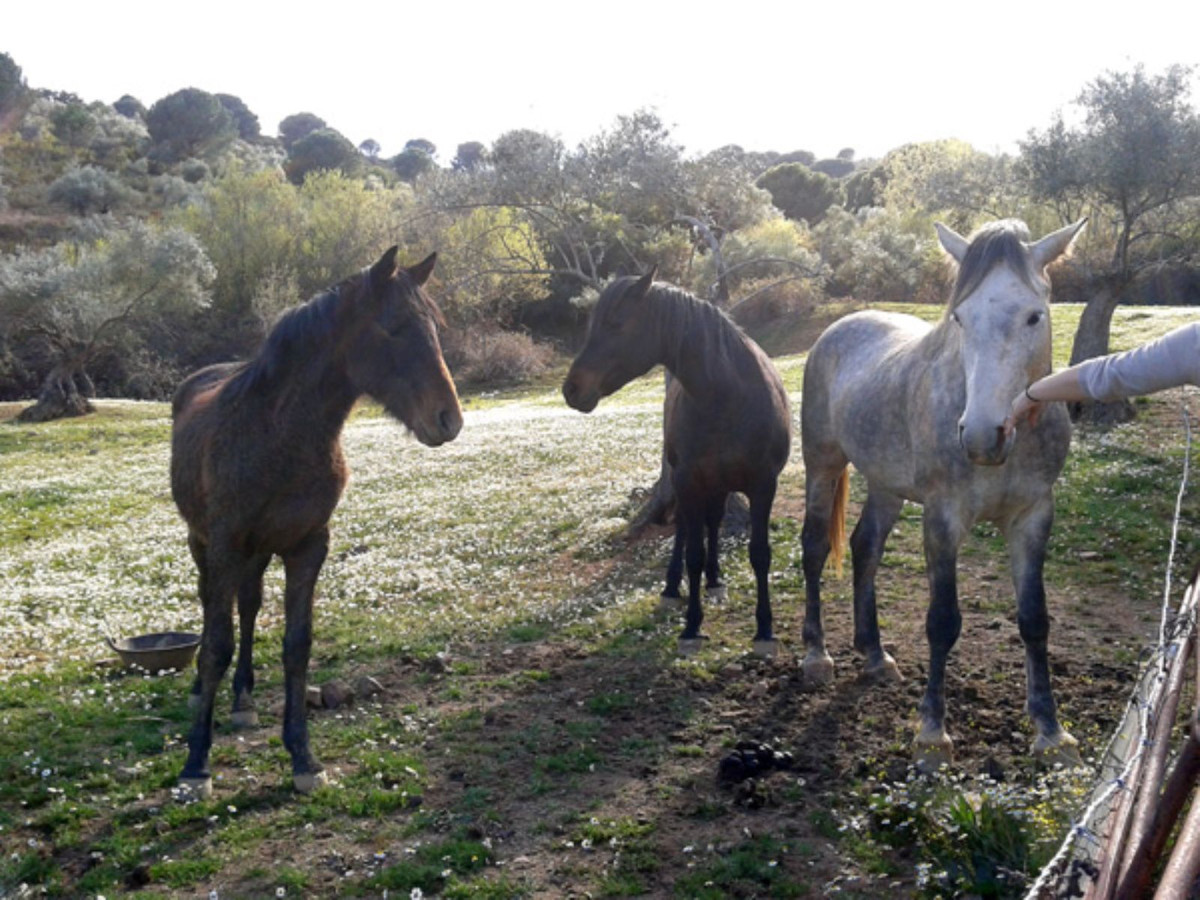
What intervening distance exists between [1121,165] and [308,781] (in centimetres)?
1622

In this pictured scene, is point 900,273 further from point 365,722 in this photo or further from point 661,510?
point 365,722

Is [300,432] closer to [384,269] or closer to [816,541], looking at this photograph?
[384,269]

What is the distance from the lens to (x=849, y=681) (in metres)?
7.34

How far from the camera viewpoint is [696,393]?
28.0 feet

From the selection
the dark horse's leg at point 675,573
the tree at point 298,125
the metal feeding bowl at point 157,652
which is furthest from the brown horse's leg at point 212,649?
the tree at point 298,125

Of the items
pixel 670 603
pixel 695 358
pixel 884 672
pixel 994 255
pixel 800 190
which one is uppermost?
pixel 800 190

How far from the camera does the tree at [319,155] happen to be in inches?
3626

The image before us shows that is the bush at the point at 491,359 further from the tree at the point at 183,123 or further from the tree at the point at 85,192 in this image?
the tree at the point at 183,123

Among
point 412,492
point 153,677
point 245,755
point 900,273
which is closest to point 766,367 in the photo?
point 245,755

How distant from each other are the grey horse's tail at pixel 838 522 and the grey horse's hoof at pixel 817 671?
1.38 metres

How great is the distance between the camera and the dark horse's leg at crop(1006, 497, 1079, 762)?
5602 mm

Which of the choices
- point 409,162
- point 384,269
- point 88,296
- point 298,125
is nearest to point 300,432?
point 384,269

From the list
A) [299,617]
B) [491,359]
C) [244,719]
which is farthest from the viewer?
[491,359]

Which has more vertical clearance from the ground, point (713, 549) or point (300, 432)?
point (300, 432)
